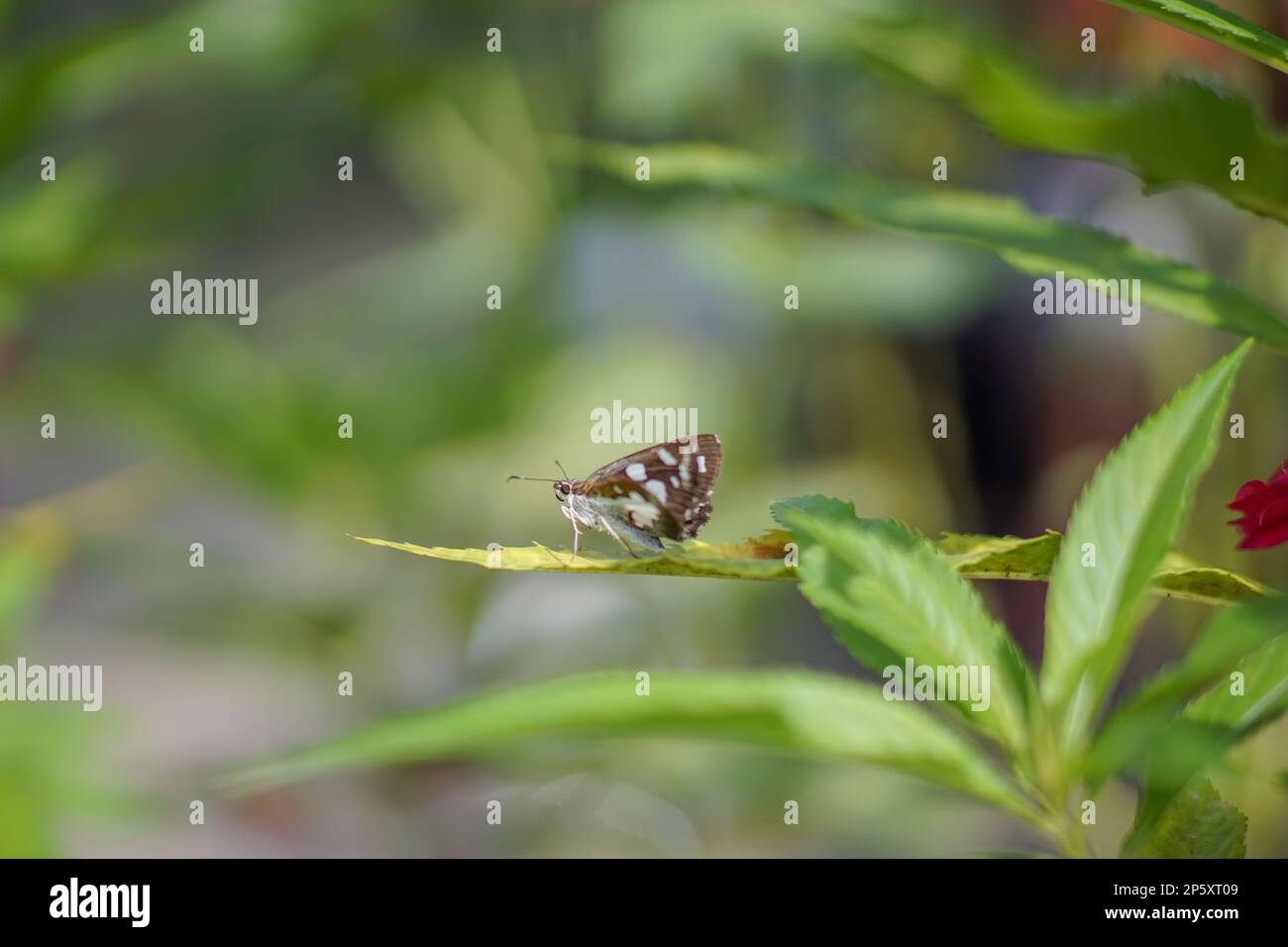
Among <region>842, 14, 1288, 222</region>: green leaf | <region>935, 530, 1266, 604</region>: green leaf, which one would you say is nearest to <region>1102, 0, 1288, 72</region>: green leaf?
<region>842, 14, 1288, 222</region>: green leaf

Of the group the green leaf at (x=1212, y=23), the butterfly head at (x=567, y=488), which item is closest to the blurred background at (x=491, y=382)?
the butterfly head at (x=567, y=488)

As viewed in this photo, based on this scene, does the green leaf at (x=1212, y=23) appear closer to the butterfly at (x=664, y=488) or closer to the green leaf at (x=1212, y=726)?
the green leaf at (x=1212, y=726)

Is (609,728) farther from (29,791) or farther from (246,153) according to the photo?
(246,153)

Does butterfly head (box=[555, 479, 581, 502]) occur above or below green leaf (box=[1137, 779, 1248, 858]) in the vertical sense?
above

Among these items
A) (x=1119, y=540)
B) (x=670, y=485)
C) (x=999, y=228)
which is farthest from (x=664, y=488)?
(x=1119, y=540)

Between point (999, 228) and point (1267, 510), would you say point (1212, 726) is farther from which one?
point (999, 228)

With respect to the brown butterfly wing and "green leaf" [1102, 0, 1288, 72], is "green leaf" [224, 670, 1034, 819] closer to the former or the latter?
"green leaf" [1102, 0, 1288, 72]
